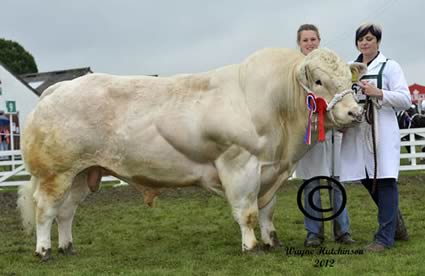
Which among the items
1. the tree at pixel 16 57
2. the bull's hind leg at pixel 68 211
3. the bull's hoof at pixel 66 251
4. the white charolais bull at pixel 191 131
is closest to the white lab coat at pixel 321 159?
the white charolais bull at pixel 191 131

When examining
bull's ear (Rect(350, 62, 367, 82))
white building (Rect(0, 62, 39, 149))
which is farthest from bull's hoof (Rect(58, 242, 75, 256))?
white building (Rect(0, 62, 39, 149))

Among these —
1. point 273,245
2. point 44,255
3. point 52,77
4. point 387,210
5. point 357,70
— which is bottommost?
point 273,245

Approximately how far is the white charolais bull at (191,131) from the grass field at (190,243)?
1.43 ft

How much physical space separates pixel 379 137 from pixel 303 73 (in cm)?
95

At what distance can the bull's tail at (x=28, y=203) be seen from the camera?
21.7 ft

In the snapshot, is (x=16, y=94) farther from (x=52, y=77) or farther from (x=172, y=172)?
(x=172, y=172)

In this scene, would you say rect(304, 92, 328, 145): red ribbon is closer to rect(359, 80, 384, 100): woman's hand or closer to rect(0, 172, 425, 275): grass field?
rect(359, 80, 384, 100): woman's hand

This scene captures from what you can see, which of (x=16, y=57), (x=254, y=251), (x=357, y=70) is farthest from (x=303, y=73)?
(x=16, y=57)

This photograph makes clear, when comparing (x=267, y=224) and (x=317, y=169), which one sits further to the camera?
(x=317, y=169)

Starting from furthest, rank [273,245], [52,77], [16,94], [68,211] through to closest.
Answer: [52,77], [16,94], [68,211], [273,245]

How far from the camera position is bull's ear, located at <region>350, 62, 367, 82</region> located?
597cm

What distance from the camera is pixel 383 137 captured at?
607cm

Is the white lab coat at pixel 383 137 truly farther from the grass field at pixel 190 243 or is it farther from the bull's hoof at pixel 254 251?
the bull's hoof at pixel 254 251
